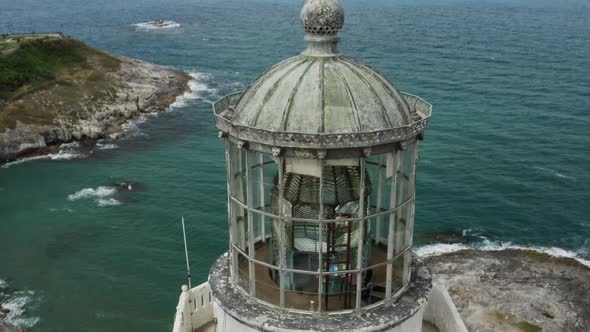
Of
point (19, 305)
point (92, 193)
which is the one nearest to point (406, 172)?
point (19, 305)

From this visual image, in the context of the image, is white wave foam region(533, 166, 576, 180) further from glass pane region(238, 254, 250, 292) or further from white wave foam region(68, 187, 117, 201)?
glass pane region(238, 254, 250, 292)

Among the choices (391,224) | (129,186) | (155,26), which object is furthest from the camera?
(155,26)

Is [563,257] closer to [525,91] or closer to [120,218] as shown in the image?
[120,218]

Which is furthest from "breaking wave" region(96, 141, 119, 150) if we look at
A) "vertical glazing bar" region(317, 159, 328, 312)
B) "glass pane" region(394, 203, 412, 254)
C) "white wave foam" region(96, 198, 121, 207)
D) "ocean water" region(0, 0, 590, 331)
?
"vertical glazing bar" region(317, 159, 328, 312)

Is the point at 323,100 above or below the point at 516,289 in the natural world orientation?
above

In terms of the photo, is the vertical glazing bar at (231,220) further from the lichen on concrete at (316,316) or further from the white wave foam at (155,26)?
the white wave foam at (155,26)

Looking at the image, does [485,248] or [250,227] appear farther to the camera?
[485,248]

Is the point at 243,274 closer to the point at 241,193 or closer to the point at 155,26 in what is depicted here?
the point at 241,193
